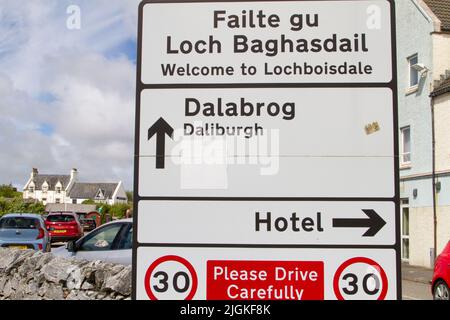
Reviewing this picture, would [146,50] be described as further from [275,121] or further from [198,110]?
[275,121]

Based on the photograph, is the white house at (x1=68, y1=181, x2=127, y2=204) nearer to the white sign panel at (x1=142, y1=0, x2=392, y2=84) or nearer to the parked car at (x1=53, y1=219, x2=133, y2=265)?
the parked car at (x1=53, y1=219, x2=133, y2=265)

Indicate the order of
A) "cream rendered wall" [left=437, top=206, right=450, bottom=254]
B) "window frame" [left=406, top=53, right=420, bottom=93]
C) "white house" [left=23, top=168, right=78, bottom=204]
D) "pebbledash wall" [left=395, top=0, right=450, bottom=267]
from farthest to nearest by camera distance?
1. "white house" [left=23, top=168, right=78, bottom=204]
2. "window frame" [left=406, top=53, right=420, bottom=93]
3. "pebbledash wall" [left=395, top=0, right=450, bottom=267]
4. "cream rendered wall" [left=437, top=206, right=450, bottom=254]

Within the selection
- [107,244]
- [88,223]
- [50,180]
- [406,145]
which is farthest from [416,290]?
[50,180]

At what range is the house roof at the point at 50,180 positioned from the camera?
9744 cm

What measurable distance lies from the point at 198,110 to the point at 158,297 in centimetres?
90

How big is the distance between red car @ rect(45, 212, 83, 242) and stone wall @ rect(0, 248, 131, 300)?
1742 cm

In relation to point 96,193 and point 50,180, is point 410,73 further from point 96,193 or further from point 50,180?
point 50,180

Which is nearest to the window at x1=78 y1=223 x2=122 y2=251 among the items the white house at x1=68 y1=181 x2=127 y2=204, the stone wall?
the stone wall

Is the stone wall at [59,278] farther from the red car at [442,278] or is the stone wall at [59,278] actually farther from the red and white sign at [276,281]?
the red car at [442,278]

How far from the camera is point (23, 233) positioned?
14820 mm

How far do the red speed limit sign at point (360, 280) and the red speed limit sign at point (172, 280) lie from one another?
67 cm

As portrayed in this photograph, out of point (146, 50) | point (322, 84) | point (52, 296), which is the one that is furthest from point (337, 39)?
point (52, 296)

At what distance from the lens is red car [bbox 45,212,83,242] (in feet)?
81.5

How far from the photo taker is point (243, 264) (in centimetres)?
234
